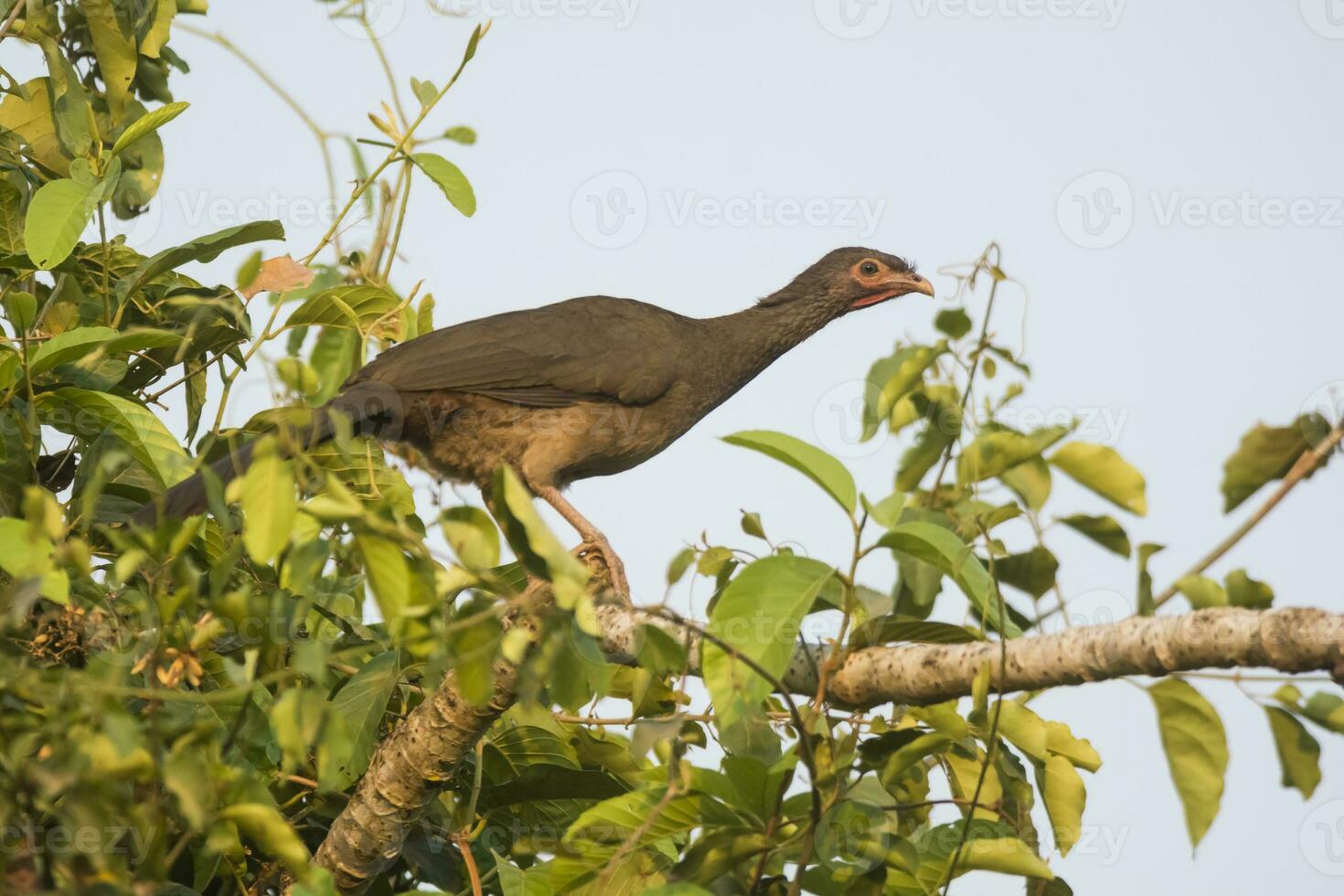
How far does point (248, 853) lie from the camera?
3.07m

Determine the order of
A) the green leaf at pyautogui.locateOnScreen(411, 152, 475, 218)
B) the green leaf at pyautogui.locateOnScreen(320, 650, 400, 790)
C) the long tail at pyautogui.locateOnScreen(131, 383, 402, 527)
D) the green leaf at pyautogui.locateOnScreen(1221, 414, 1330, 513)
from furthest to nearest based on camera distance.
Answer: the green leaf at pyautogui.locateOnScreen(411, 152, 475, 218) < the long tail at pyautogui.locateOnScreen(131, 383, 402, 527) < the green leaf at pyautogui.locateOnScreen(320, 650, 400, 790) < the green leaf at pyautogui.locateOnScreen(1221, 414, 1330, 513)

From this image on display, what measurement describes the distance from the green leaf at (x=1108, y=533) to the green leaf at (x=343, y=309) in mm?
2080

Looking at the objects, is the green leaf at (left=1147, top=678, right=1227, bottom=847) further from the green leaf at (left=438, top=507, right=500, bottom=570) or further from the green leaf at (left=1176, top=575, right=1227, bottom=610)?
the green leaf at (left=438, top=507, right=500, bottom=570)

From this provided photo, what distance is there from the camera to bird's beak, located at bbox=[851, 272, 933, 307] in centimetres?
573

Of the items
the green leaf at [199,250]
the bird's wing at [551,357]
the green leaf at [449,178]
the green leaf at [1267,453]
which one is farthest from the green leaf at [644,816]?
the bird's wing at [551,357]

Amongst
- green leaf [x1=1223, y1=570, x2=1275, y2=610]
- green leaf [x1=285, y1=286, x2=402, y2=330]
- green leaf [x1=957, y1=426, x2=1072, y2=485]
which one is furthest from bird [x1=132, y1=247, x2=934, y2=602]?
green leaf [x1=1223, y1=570, x2=1275, y2=610]

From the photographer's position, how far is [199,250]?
3355 mm

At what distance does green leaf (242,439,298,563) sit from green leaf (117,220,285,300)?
5.82ft

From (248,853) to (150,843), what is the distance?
151 centimetres

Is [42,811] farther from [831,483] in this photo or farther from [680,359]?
[680,359]

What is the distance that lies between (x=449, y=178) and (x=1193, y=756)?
2650mm

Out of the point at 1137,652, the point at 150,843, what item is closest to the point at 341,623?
the point at 150,843

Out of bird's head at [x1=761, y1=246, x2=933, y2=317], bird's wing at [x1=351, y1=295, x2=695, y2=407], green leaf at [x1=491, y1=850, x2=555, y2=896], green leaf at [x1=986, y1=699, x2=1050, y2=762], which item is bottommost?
green leaf at [x1=491, y1=850, x2=555, y2=896]

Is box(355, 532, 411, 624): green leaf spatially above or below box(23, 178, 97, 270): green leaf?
below
